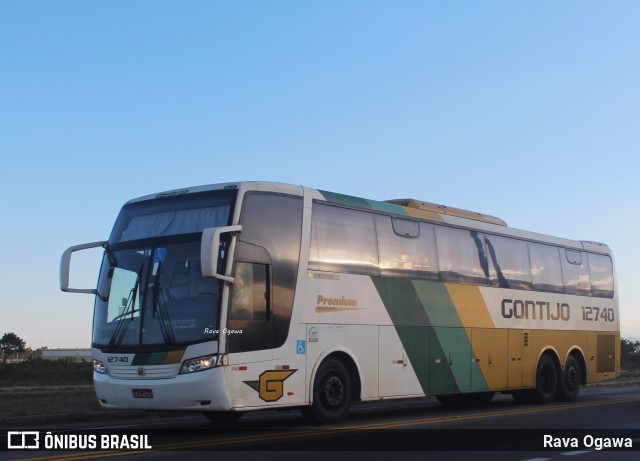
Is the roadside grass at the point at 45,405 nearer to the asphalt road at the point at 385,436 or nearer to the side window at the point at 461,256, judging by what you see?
the asphalt road at the point at 385,436

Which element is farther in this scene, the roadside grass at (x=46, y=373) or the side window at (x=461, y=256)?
the roadside grass at (x=46, y=373)

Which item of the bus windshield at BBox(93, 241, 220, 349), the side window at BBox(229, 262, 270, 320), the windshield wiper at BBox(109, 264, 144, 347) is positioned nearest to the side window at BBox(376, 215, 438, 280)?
the side window at BBox(229, 262, 270, 320)

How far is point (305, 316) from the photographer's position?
14.5m

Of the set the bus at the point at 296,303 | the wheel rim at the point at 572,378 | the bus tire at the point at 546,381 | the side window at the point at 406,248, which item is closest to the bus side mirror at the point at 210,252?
the bus at the point at 296,303

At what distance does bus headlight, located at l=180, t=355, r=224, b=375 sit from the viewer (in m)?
12.8

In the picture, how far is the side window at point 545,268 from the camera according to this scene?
70.7ft

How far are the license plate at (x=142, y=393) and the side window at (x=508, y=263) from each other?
911 cm

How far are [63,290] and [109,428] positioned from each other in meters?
2.40

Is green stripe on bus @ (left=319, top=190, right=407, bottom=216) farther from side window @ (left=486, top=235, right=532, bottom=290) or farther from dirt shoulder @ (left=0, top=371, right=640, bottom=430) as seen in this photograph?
Result: dirt shoulder @ (left=0, top=371, right=640, bottom=430)

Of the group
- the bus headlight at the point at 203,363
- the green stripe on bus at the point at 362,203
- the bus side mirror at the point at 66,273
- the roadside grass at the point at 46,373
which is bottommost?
the roadside grass at the point at 46,373

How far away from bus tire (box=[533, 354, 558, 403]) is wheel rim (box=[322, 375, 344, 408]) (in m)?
7.53

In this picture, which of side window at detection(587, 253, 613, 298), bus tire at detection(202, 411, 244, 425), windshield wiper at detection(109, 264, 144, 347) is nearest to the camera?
windshield wiper at detection(109, 264, 144, 347)

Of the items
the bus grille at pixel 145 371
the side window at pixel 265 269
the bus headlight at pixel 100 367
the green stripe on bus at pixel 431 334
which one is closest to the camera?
the bus grille at pixel 145 371

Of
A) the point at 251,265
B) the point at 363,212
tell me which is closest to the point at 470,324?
the point at 363,212
